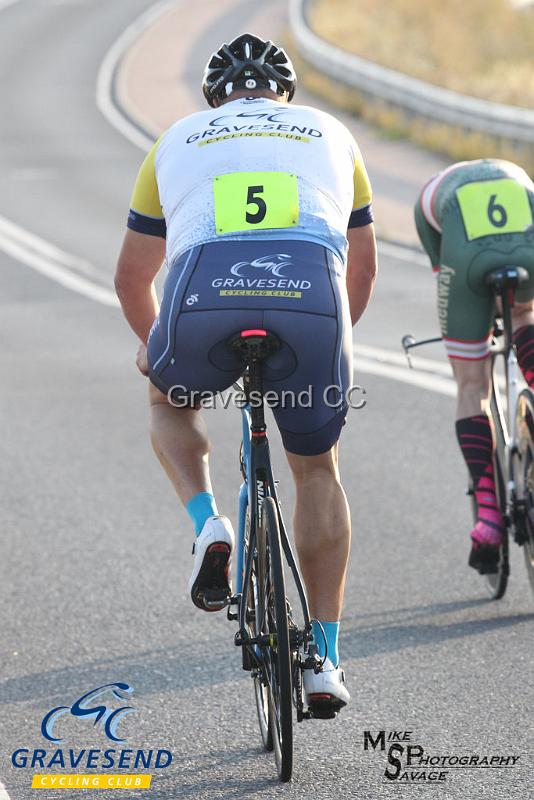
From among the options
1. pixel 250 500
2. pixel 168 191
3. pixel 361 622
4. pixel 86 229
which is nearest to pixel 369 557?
pixel 361 622

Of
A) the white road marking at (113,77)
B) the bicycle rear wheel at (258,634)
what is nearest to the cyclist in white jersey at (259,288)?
the bicycle rear wheel at (258,634)

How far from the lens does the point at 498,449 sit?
6012 mm

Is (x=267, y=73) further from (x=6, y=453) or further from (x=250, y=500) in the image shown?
(x=6, y=453)

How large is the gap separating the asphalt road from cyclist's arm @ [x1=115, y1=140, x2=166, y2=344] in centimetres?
142

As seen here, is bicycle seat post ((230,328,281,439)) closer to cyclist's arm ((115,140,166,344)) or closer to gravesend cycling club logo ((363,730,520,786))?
cyclist's arm ((115,140,166,344))

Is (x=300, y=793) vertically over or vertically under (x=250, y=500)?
under

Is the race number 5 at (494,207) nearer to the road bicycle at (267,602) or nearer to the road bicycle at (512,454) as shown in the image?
the road bicycle at (512,454)

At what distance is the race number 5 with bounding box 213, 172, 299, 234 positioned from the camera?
4094mm

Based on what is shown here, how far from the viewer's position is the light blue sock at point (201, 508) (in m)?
4.40

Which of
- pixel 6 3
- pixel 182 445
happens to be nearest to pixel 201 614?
pixel 182 445

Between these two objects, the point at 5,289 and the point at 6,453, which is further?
the point at 5,289

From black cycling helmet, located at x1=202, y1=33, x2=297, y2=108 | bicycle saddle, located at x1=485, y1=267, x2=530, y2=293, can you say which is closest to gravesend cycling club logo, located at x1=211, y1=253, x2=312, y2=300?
black cycling helmet, located at x1=202, y1=33, x2=297, y2=108

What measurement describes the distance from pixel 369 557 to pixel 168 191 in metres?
2.90

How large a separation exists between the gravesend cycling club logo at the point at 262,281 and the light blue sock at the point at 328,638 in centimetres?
110
